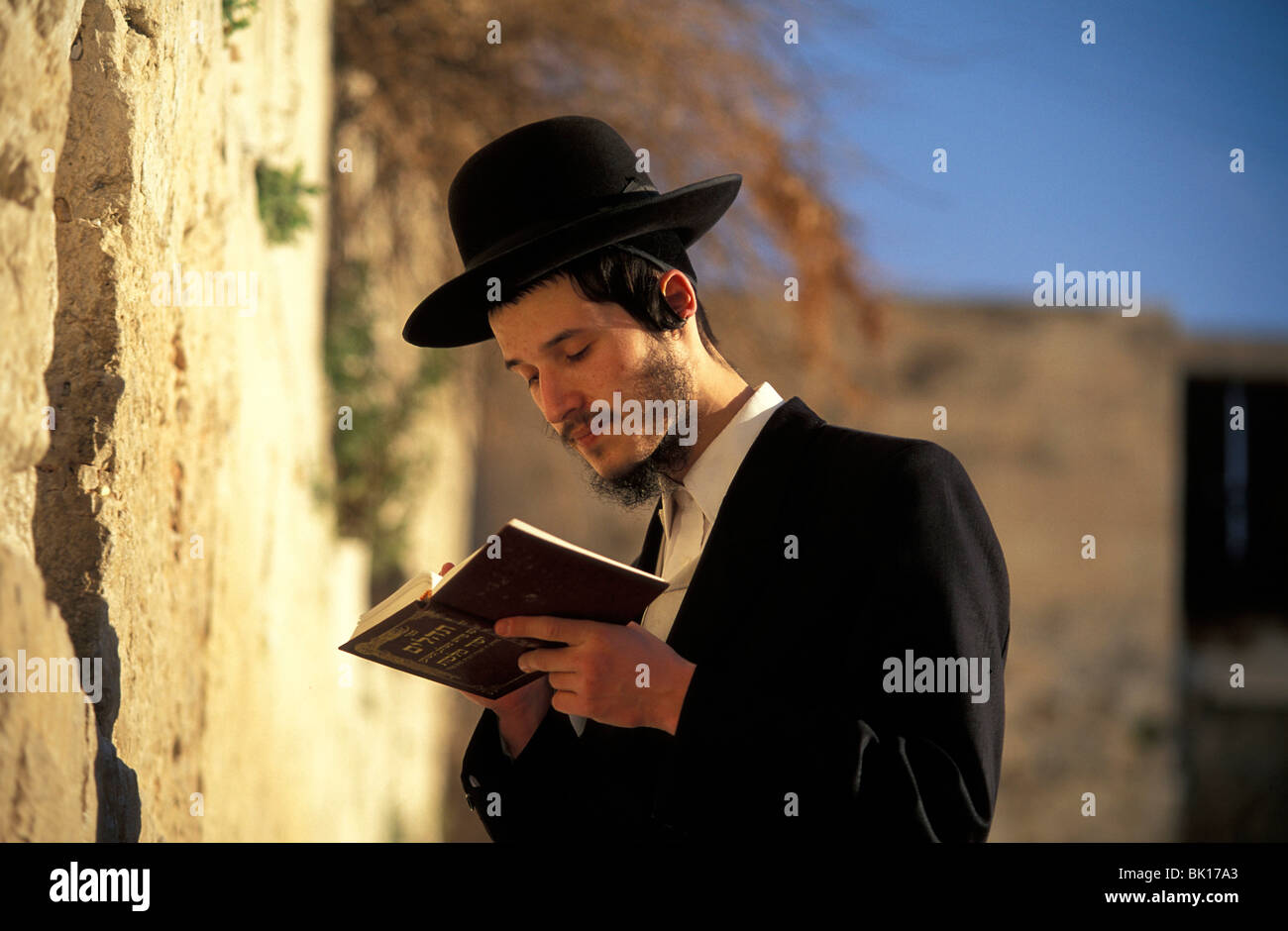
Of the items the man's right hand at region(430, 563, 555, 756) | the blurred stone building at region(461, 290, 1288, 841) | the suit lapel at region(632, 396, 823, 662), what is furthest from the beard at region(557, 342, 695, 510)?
the blurred stone building at region(461, 290, 1288, 841)

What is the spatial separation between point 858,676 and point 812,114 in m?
4.10

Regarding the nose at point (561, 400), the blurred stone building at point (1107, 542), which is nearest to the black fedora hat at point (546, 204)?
the nose at point (561, 400)

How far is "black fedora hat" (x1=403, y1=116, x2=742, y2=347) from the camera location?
2.06 meters

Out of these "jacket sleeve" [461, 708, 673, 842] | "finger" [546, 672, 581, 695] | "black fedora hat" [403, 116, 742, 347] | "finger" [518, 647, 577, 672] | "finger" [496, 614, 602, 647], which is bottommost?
"jacket sleeve" [461, 708, 673, 842]

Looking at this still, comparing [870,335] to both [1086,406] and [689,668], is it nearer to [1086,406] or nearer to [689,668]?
[689,668]

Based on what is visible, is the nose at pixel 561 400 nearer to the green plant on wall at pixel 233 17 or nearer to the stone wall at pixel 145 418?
the stone wall at pixel 145 418

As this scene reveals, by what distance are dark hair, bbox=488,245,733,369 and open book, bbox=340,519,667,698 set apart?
576 mm

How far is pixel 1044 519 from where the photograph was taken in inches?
452

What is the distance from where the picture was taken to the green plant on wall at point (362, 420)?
16.6ft

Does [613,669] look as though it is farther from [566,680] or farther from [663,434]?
[663,434]

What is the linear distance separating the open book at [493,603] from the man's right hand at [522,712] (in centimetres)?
20

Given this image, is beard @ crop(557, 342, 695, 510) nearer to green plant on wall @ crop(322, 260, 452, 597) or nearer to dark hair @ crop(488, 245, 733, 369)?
dark hair @ crop(488, 245, 733, 369)
